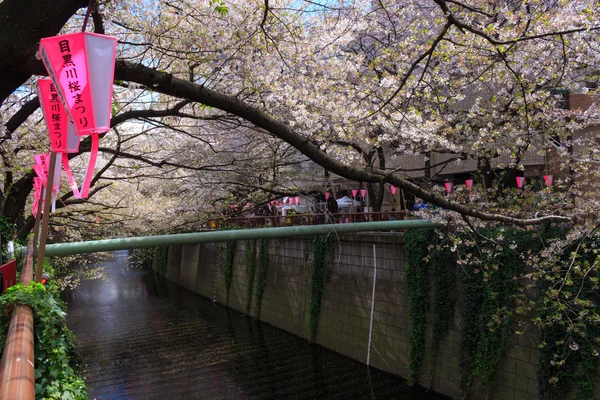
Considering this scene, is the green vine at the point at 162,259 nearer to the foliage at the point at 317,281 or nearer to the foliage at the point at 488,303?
the foliage at the point at 317,281

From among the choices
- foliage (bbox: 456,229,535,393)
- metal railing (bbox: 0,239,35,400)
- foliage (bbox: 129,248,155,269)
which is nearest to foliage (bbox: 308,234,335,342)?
foliage (bbox: 456,229,535,393)

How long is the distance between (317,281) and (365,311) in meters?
2.30

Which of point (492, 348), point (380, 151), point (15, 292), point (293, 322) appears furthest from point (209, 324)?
point (15, 292)

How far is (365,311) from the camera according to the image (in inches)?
489

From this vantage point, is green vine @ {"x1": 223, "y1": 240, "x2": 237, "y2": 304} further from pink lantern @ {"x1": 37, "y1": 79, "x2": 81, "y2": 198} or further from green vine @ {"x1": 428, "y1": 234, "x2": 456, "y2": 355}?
pink lantern @ {"x1": 37, "y1": 79, "x2": 81, "y2": 198}

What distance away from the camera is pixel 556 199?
700 centimetres

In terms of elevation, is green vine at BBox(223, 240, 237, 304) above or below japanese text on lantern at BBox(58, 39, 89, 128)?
below

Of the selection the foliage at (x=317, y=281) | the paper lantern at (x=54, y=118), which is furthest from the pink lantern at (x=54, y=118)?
the foliage at (x=317, y=281)

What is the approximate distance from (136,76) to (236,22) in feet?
15.0

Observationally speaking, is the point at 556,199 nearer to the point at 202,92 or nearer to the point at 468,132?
the point at 468,132

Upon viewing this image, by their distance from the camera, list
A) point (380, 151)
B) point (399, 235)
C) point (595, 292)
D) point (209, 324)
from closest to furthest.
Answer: point (595, 292)
point (399, 235)
point (380, 151)
point (209, 324)

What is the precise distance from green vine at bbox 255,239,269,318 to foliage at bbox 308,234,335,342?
3857 millimetres

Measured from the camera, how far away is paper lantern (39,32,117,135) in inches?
124

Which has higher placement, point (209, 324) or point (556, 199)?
point (556, 199)
